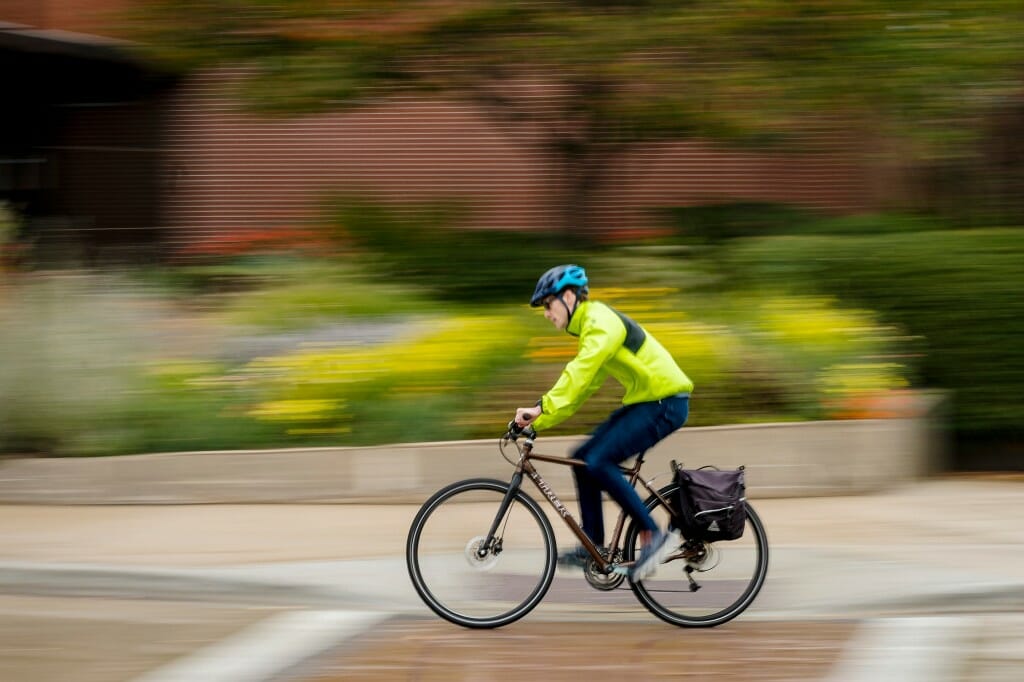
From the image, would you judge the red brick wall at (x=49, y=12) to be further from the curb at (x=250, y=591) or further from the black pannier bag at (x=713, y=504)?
the black pannier bag at (x=713, y=504)

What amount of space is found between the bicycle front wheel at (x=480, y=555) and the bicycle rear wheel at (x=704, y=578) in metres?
0.46

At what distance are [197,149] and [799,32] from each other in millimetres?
9609

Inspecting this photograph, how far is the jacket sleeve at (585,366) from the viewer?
6312mm

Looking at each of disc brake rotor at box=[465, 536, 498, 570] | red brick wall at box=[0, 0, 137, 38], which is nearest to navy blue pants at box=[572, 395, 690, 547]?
disc brake rotor at box=[465, 536, 498, 570]

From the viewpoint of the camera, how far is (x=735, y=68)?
38.2 ft

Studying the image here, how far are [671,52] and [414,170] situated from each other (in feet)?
22.1

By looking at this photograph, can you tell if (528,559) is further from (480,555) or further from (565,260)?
(565,260)

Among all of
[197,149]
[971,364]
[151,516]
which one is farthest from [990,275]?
[197,149]

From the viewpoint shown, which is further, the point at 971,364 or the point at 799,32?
the point at 799,32

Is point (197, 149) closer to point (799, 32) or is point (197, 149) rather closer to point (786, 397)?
point (799, 32)

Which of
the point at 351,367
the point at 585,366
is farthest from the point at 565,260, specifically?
the point at 585,366

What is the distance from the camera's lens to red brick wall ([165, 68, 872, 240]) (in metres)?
17.0

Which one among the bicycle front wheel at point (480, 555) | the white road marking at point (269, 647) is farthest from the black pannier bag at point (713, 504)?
the white road marking at point (269, 647)

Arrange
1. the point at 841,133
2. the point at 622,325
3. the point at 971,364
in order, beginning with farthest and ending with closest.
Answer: the point at 841,133 < the point at 971,364 < the point at 622,325
